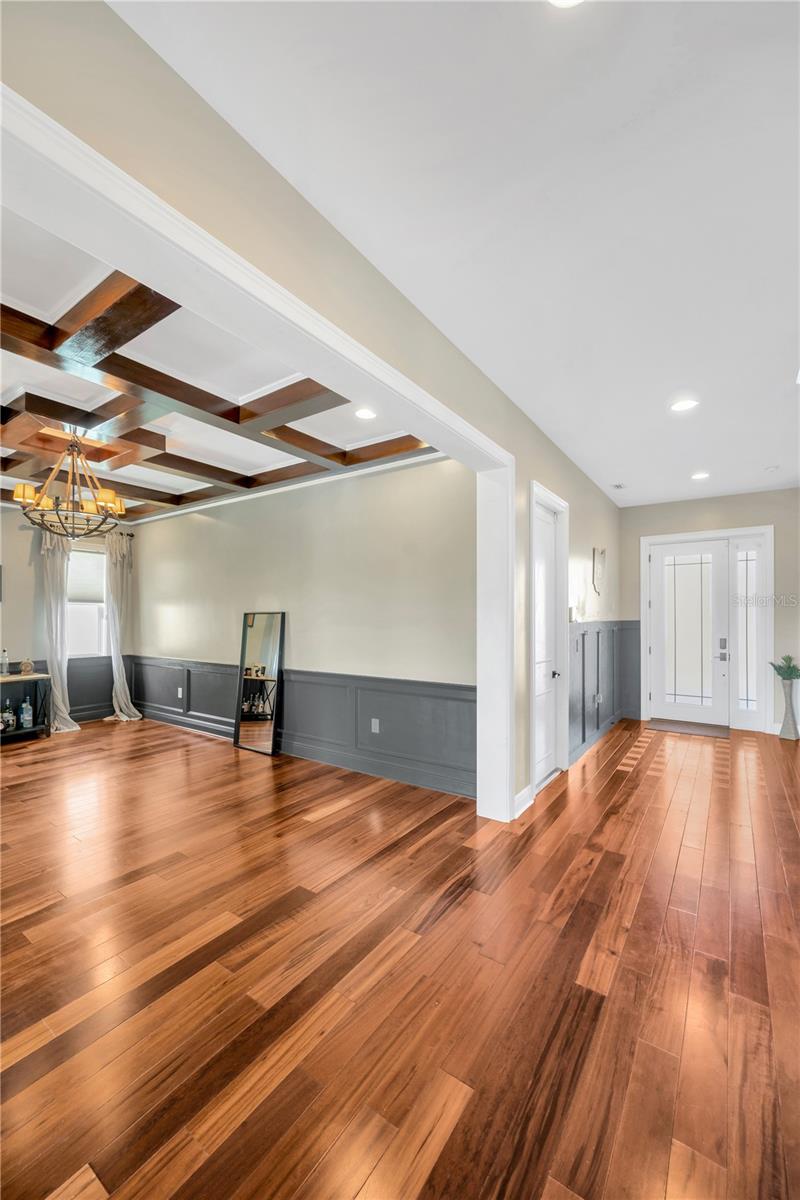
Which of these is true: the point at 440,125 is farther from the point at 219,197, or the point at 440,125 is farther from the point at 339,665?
the point at 339,665

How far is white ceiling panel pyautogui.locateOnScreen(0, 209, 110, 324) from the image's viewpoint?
75.6 inches

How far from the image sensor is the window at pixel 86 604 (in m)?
6.73

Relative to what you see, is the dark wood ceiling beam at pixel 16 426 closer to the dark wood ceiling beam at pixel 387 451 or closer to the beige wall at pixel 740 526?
the dark wood ceiling beam at pixel 387 451

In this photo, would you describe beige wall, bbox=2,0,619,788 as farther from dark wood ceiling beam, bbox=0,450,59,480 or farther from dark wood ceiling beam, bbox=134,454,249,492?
dark wood ceiling beam, bbox=0,450,59,480

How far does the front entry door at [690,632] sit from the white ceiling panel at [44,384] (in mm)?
6336

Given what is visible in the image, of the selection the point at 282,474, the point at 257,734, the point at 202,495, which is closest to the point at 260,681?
the point at 257,734

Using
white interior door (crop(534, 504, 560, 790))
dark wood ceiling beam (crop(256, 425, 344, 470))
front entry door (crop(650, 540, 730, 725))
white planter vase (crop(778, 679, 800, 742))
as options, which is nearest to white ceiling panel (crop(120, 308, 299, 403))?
dark wood ceiling beam (crop(256, 425, 344, 470))

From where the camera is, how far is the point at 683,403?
11.6 feet

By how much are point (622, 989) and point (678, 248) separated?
2.90 m

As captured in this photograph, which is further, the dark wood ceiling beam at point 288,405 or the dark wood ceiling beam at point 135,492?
the dark wood ceiling beam at point 135,492

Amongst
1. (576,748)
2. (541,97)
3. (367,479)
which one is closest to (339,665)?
(367,479)

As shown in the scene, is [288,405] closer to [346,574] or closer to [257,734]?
[346,574]

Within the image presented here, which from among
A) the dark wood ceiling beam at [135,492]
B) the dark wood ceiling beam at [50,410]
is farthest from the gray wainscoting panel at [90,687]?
the dark wood ceiling beam at [50,410]

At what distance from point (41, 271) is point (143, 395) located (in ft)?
3.28
